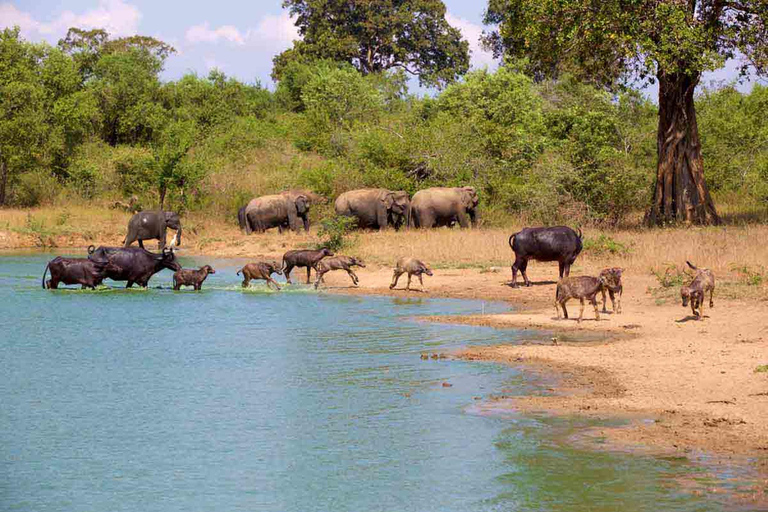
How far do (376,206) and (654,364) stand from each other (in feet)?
74.4

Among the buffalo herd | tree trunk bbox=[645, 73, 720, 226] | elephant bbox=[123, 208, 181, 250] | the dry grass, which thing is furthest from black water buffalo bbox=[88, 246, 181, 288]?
tree trunk bbox=[645, 73, 720, 226]

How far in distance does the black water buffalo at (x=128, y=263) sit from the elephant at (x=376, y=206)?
1279 cm

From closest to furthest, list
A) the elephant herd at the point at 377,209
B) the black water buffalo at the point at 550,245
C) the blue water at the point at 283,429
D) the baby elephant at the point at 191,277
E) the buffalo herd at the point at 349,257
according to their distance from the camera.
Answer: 1. the blue water at the point at 283,429
2. the buffalo herd at the point at 349,257
3. the black water buffalo at the point at 550,245
4. the baby elephant at the point at 191,277
5. the elephant herd at the point at 377,209

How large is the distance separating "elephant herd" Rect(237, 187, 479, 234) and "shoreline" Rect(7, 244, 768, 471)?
1298 cm

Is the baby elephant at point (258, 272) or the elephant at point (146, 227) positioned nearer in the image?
the baby elephant at point (258, 272)

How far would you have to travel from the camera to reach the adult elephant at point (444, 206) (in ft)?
110

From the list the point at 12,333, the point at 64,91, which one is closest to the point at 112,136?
the point at 64,91

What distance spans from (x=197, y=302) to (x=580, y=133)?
614 inches

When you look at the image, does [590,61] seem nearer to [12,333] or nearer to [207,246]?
[207,246]

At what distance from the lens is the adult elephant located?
3350 cm

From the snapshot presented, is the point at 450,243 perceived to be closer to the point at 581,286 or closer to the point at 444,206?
the point at 444,206

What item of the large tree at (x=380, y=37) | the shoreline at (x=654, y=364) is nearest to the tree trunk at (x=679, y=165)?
the shoreline at (x=654, y=364)

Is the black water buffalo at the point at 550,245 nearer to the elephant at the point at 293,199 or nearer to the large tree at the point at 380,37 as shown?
the elephant at the point at 293,199

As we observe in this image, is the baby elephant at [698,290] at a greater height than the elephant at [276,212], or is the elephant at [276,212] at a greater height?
the elephant at [276,212]
